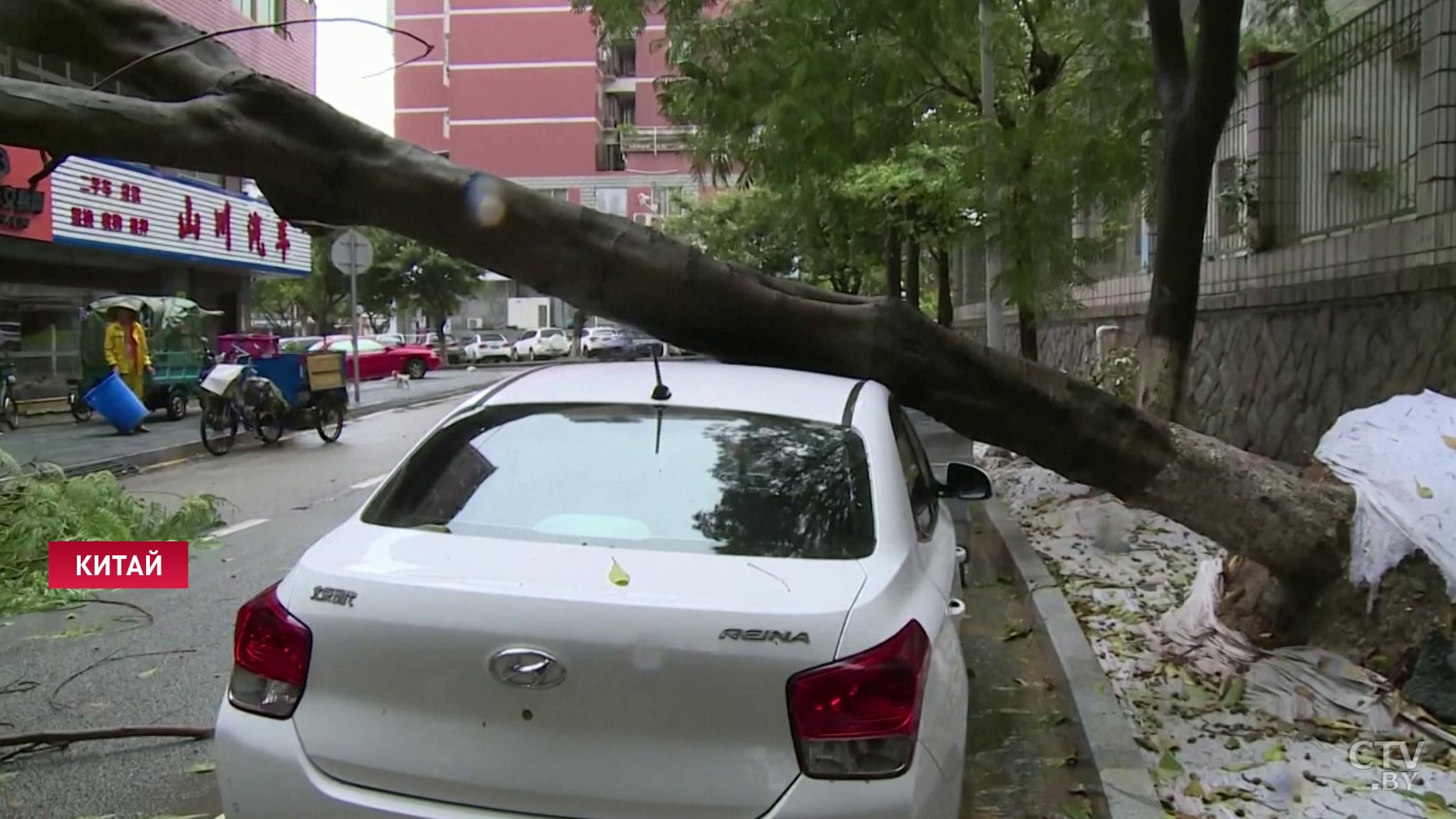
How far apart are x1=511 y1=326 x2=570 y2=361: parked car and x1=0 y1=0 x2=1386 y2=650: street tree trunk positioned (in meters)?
43.6

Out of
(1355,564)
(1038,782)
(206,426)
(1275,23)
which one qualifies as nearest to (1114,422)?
(1355,564)

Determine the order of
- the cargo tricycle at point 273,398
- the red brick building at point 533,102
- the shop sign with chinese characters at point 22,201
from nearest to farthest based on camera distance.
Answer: the cargo tricycle at point 273,398, the shop sign with chinese characters at point 22,201, the red brick building at point 533,102

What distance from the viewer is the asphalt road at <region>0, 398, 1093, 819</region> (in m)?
4.14

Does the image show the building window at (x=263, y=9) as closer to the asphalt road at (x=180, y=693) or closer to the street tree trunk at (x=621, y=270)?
the asphalt road at (x=180, y=693)

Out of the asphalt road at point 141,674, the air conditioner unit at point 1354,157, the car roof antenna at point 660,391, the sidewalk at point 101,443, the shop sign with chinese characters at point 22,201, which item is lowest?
the asphalt road at point 141,674

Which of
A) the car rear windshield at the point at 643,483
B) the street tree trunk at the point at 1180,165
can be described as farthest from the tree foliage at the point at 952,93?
the car rear windshield at the point at 643,483

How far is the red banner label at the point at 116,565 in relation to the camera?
7.21 meters

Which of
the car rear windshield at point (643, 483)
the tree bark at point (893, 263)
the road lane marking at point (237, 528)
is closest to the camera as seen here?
the car rear windshield at point (643, 483)

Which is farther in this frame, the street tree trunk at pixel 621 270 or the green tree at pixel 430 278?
the green tree at pixel 430 278

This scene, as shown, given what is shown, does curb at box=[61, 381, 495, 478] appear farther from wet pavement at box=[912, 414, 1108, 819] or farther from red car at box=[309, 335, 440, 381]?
red car at box=[309, 335, 440, 381]

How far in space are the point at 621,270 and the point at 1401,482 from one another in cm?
328

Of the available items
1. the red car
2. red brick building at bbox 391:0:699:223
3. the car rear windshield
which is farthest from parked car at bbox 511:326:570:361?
the car rear windshield

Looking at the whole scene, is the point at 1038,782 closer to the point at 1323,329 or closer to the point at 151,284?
the point at 1323,329

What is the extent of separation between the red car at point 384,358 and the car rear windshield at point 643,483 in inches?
1096
